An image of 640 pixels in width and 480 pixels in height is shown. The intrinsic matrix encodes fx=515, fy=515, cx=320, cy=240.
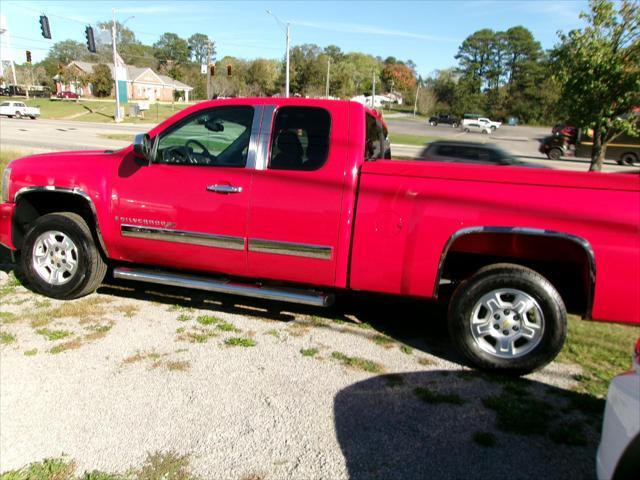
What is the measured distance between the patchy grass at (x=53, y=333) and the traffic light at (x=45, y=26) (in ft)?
111

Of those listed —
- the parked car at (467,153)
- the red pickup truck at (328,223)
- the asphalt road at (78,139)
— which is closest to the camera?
the red pickup truck at (328,223)

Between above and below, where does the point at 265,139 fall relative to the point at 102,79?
above

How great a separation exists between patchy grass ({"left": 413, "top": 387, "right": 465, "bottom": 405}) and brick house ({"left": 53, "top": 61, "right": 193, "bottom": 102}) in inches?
3647

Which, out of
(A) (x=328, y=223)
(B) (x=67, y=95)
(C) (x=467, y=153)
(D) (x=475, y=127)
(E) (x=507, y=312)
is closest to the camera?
(E) (x=507, y=312)

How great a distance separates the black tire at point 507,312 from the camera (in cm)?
365

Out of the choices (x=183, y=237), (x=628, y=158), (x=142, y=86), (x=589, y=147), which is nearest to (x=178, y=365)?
(x=183, y=237)

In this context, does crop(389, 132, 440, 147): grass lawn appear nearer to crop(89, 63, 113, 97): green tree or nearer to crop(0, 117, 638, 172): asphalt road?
crop(0, 117, 638, 172): asphalt road

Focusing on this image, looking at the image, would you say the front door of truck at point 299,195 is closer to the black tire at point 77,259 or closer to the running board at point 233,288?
the running board at point 233,288

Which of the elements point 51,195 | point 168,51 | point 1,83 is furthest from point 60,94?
point 51,195

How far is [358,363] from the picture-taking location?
12.8 feet

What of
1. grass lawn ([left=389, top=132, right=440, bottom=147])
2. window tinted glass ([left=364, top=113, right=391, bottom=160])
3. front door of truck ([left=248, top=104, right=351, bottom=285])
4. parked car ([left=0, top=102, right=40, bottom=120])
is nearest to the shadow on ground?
front door of truck ([left=248, top=104, right=351, bottom=285])

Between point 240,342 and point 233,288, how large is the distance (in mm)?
466

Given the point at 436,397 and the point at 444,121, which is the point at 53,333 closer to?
the point at 436,397

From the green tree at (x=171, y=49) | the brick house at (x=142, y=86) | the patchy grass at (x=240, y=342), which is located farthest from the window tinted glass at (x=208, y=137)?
the green tree at (x=171, y=49)
